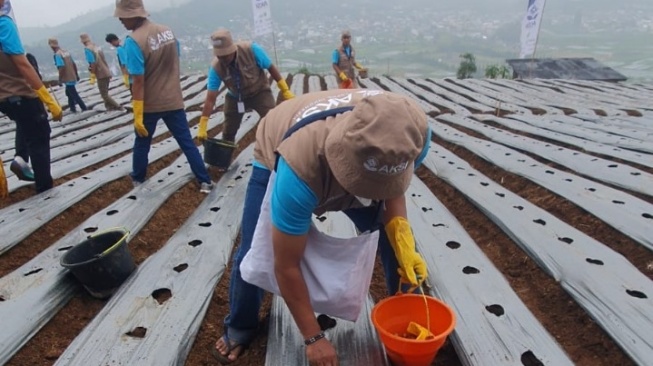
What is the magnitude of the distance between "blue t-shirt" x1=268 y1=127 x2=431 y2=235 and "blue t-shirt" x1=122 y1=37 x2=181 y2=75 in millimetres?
2214

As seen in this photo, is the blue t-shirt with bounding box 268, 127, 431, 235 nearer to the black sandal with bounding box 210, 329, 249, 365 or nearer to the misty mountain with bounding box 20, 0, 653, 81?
the black sandal with bounding box 210, 329, 249, 365

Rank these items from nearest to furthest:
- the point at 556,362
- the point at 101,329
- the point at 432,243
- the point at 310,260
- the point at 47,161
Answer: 1. the point at 310,260
2. the point at 556,362
3. the point at 101,329
4. the point at 432,243
5. the point at 47,161

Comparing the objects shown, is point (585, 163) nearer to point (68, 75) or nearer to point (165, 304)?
point (165, 304)

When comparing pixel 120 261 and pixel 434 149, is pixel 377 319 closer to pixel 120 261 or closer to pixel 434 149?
pixel 120 261

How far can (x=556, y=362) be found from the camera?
1.46 metres

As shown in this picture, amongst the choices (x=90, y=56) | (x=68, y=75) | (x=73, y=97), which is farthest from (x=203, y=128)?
(x=90, y=56)

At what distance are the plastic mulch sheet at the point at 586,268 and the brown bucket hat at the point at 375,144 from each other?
1.22 m

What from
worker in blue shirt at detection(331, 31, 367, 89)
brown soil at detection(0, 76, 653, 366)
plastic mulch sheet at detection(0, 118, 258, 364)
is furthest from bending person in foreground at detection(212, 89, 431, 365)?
worker in blue shirt at detection(331, 31, 367, 89)

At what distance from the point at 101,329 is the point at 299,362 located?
83cm

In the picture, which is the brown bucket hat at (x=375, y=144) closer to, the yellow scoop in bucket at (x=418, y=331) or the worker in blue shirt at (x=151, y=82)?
the yellow scoop in bucket at (x=418, y=331)

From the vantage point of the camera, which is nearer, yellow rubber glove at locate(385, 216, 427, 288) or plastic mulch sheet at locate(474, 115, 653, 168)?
yellow rubber glove at locate(385, 216, 427, 288)

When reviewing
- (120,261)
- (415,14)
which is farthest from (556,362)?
(415,14)

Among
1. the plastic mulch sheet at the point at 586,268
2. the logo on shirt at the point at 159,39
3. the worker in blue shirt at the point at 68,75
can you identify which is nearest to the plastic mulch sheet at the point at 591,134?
the plastic mulch sheet at the point at 586,268

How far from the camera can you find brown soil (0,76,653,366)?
163cm
